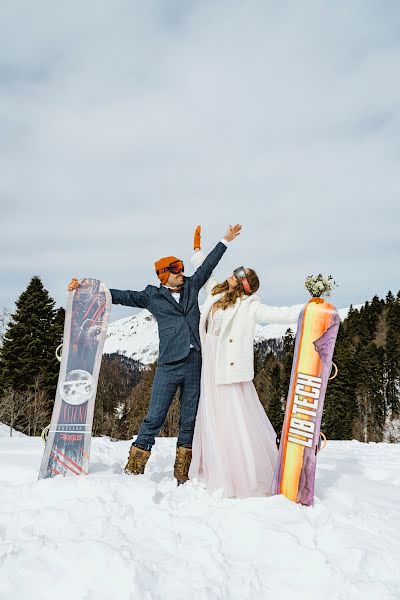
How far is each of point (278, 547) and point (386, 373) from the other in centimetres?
6610

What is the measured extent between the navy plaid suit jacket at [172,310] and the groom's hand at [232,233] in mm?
204

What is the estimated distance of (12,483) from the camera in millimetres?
4152

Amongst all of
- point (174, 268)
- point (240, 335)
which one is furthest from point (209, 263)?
point (240, 335)

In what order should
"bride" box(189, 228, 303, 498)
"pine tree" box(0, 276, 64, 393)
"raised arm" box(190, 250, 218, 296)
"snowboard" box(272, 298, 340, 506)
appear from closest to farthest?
"snowboard" box(272, 298, 340, 506), "bride" box(189, 228, 303, 498), "raised arm" box(190, 250, 218, 296), "pine tree" box(0, 276, 64, 393)

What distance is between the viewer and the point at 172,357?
14.3 feet

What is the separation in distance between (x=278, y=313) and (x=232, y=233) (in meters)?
1.06

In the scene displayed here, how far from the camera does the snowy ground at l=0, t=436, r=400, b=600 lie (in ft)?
8.00

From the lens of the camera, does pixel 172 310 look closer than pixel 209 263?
Yes

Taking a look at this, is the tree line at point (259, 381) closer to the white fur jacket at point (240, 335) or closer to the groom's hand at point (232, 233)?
the groom's hand at point (232, 233)

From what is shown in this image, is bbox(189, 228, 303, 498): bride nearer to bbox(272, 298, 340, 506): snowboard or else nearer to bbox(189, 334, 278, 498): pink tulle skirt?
bbox(189, 334, 278, 498): pink tulle skirt

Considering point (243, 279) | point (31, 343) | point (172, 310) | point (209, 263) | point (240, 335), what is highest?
point (209, 263)

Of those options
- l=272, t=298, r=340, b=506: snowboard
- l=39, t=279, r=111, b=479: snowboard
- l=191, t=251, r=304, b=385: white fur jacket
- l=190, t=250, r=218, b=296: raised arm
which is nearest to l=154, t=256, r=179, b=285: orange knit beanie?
l=190, t=250, r=218, b=296: raised arm

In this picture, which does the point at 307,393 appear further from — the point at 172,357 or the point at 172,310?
the point at 172,310

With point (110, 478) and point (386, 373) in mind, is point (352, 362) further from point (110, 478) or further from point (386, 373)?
point (110, 478)
